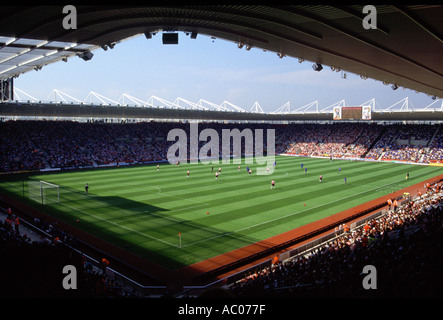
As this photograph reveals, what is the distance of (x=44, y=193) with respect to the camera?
30203mm

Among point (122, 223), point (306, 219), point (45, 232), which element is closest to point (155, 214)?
point (122, 223)

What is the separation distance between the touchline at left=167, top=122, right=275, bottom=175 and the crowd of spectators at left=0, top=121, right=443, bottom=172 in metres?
0.97

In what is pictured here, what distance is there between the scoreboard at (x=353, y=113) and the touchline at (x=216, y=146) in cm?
1490

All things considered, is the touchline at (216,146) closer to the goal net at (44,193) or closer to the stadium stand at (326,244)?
the stadium stand at (326,244)

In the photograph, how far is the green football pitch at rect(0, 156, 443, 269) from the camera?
19.9m

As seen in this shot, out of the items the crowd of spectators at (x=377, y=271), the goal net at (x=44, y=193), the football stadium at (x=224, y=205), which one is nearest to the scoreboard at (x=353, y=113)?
the football stadium at (x=224, y=205)

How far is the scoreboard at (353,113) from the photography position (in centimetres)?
6222

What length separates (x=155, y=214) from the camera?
2469 cm

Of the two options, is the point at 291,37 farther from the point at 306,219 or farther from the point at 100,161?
the point at 100,161

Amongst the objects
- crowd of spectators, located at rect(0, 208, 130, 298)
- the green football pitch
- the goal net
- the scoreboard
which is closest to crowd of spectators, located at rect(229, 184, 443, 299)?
crowd of spectators, located at rect(0, 208, 130, 298)

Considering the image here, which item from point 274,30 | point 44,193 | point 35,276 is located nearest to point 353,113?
point 274,30

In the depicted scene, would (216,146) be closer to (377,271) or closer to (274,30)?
(274,30)

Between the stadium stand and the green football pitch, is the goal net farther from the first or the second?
the stadium stand
